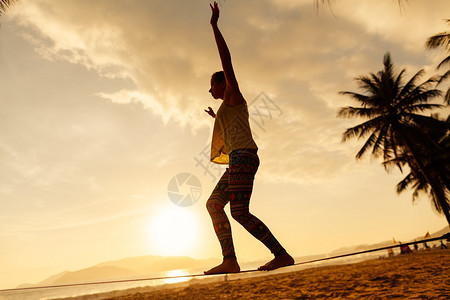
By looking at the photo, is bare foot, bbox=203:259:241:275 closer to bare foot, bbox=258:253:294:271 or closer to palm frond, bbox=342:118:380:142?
bare foot, bbox=258:253:294:271

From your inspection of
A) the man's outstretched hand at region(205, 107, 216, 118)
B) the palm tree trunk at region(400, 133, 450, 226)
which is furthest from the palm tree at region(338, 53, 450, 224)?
the man's outstretched hand at region(205, 107, 216, 118)

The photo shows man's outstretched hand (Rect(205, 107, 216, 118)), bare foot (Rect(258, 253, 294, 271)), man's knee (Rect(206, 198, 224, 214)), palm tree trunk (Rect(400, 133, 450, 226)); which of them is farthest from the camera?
palm tree trunk (Rect(400, 133, 450, 226))

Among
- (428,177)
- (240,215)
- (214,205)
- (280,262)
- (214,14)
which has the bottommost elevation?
(280,262)

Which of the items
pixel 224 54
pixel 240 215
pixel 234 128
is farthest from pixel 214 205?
pixel 224 54

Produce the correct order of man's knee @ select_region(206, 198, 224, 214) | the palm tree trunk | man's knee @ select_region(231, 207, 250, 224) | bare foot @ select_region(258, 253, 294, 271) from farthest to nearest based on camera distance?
1. the palm tree trunk
2. man's knee @ select_region(206, 198, 224, 214)
3. bare foot @ select_region(258, 253, 294, 271)
4. man's knee @ select_region(231, 207, 250, 224)

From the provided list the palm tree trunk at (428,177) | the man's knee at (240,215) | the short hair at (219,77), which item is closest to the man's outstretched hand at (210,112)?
the short hair at (219,77)

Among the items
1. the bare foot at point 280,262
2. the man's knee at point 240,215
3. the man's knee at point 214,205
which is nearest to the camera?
the man's knee at point 240,215

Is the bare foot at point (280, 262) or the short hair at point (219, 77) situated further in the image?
the short hair at point (219, 77)

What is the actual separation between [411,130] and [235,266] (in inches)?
810

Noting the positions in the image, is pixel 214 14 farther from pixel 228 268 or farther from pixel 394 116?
pixel 394 116

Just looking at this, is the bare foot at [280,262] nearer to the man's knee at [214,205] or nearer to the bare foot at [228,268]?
the bare foot at [228,268]

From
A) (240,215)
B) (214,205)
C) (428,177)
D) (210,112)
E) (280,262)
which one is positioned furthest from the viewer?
(428,177)

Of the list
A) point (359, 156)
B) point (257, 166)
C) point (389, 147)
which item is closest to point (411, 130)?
point (389, 147)

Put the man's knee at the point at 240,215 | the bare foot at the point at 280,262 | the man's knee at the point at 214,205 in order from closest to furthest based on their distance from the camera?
the man's knee at the point at 240,215 → the bare foot at the point at 280,262 → the man's knee at the point at 214,205
